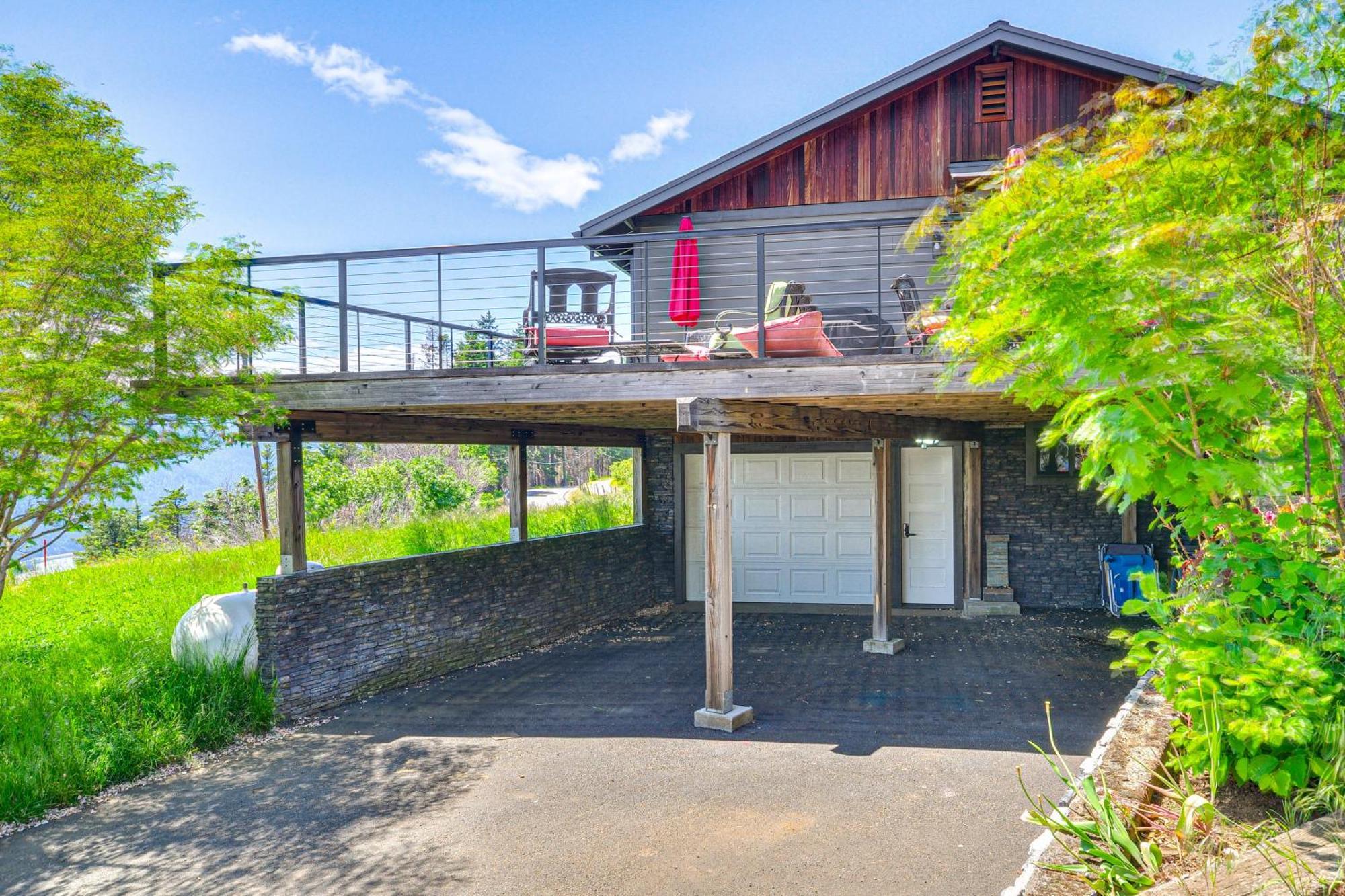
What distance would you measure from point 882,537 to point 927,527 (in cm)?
283

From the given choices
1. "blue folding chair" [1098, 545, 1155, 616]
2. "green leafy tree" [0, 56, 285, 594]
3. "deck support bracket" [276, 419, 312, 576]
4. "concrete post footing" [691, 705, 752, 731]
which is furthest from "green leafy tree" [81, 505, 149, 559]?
"blue folding chair" [1098, 545, 1155, 616]

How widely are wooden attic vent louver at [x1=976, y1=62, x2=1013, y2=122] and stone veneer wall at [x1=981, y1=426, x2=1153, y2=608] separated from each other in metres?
3.54

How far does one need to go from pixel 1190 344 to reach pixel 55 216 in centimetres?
628

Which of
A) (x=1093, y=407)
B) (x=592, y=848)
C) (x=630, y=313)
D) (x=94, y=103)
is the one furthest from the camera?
(x=630, y=313)

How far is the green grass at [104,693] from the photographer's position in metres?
5.18

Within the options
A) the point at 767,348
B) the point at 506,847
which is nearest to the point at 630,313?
the point at 767,348

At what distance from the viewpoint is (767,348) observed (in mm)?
6594

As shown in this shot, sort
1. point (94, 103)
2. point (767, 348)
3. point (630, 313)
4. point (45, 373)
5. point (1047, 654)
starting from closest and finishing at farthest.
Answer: point (45, 373), point (94, 103), point (767, 348), point (1047, 654), point (630, 313)

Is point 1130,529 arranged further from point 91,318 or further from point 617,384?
point 91,318

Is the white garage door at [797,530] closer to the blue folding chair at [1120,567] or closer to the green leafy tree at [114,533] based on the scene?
the blue folding chair at [1120,567]

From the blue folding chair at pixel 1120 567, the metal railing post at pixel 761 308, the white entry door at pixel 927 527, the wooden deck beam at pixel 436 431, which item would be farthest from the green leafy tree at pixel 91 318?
the blue folding chair at pixel 1120 567

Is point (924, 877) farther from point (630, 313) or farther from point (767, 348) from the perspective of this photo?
point (630, 313)

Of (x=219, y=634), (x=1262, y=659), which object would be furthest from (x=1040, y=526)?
(x=219, y=634)

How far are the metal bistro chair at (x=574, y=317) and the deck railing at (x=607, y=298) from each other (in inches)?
0.6
